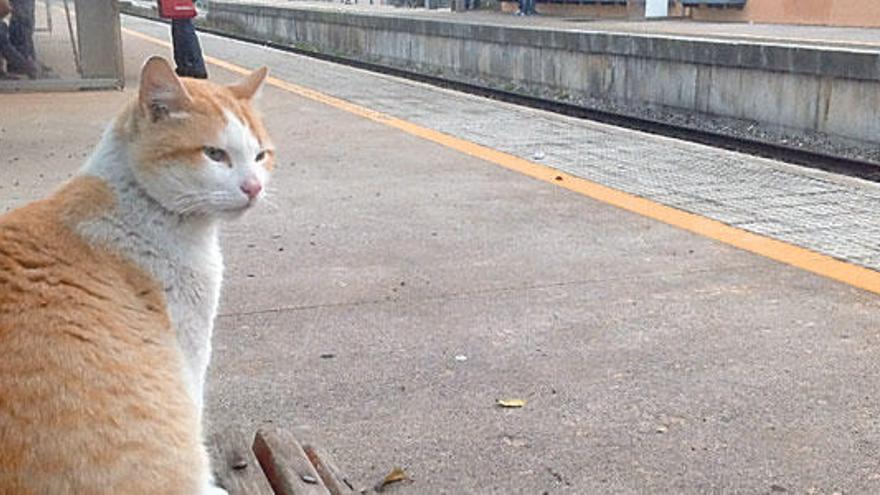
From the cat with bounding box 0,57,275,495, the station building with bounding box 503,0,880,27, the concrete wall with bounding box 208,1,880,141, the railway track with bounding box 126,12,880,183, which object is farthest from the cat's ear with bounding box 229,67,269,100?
the station building with bounding box 503,0,880,27

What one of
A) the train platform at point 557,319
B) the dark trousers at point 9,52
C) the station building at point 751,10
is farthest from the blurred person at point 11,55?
the station building at point 751,10

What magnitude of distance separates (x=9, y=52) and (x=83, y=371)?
421 inches

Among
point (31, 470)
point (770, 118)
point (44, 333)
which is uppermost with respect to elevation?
point (44, 333)

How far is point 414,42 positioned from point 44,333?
58.7 feet

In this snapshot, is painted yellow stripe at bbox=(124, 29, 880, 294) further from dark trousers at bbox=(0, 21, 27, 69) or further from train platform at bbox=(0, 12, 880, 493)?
dark trousers at bbox=(0, 21, 27, 69)

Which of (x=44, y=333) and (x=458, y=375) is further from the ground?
(x=44, y=333)

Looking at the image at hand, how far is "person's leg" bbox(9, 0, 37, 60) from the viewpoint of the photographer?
1159cm

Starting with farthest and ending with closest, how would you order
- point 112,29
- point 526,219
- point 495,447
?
point 112,29 < point 526,219 < point 495,447

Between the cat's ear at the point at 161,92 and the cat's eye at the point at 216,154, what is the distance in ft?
0.30

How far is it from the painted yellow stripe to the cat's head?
3.40 m

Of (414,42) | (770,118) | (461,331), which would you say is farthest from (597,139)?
(414,42)

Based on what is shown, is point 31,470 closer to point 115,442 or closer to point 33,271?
point 115,442

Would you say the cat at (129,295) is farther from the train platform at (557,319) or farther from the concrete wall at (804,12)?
the concrete wall at (804,12)

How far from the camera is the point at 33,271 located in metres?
1.98
